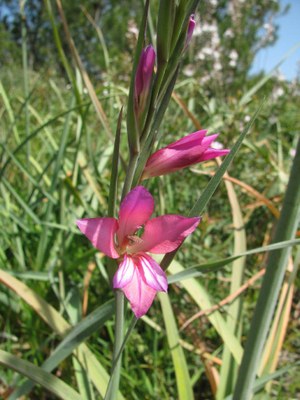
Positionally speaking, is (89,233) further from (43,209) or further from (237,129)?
(237,129)

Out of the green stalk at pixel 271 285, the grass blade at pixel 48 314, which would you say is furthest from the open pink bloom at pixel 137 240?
the grass blade at pixel 48 314

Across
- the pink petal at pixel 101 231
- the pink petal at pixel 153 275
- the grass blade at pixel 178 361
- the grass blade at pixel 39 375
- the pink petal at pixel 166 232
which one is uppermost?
the pink petal at pixel 101 231

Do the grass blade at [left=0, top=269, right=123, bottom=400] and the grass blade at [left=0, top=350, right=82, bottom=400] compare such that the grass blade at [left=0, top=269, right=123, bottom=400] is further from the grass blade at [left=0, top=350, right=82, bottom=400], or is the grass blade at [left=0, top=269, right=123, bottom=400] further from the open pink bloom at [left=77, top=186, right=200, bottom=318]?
the open pink bloom at [left=77, top=186, right=200, bottom=318]

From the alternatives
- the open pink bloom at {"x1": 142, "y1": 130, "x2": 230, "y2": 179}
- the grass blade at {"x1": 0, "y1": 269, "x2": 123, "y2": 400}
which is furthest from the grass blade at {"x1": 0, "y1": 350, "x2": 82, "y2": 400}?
the open pink bloom at {"x1": 142, "y1": 130, "x2": 230, "y2": 179}

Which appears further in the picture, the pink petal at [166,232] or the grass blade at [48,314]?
the grass blade at [48,314]

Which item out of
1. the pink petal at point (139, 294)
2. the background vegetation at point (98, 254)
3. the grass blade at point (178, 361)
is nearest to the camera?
the pink petal at point (139, 294)

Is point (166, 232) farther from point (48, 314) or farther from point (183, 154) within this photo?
point (48, 314)

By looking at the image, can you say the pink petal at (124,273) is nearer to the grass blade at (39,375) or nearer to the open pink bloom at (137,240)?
the open pink bloom at (137,240)
